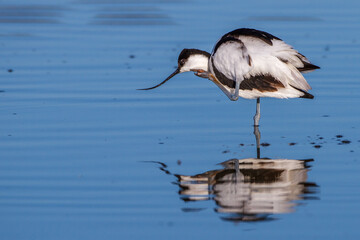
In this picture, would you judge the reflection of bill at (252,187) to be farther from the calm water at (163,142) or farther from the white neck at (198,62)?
Answer: the white neck at (198,62)

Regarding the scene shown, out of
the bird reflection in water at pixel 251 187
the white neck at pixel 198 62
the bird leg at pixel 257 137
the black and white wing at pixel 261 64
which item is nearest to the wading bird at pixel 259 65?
the black and white wing at pixel 261 64

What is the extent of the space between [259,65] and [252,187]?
7.03ft

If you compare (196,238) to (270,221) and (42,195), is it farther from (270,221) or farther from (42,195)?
(42,195)

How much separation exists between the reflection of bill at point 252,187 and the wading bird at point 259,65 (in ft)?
4.01

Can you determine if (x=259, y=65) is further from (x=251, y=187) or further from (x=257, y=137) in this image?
(x=251, y=187)

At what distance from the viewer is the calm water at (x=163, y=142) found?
621 centimetres

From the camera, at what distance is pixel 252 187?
6.97m

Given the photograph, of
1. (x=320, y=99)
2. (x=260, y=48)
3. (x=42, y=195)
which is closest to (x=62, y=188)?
(x=42, y=195)

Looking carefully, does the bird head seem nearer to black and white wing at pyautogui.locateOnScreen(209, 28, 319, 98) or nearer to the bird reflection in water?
black and white wing at pyautogui.locateOnScreen(209, 28, 319, 98)

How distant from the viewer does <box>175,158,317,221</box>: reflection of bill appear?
6.39 metres

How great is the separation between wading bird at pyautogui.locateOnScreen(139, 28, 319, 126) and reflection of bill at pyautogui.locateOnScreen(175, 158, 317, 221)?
1223mm

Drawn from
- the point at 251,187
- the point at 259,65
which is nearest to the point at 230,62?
the point at 259,65

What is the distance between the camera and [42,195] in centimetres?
681

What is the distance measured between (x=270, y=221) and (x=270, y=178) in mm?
1195
